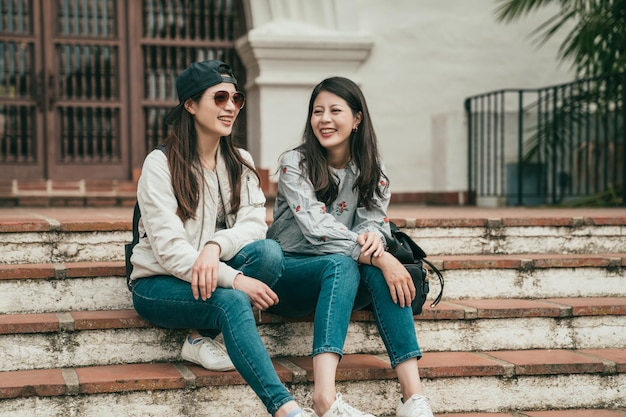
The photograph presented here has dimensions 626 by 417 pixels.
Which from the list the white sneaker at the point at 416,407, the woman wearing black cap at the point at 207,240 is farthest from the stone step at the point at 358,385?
the white sneaker at the point at 416,407

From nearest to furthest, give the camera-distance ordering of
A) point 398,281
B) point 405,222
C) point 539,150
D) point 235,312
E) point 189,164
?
point 235,312
point 398,281
point 189,164
point 405,222
point 539,150

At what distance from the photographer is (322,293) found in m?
3.30

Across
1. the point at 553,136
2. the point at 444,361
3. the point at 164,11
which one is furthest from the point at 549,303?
the point at 164,11

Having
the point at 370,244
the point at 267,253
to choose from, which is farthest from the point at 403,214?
the point at 267,253

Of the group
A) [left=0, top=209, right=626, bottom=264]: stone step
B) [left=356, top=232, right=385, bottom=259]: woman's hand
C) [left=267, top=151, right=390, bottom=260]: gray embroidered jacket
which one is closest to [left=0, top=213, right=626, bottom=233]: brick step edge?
[left=0, top=209, right=626, bottom=264]: stone step

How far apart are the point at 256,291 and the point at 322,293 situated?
0.25m

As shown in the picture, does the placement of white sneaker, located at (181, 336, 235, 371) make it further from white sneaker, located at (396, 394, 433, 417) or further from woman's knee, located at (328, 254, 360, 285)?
A: white sneaker, located at (396, 394, 433, 417)

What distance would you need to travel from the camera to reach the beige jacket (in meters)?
3.27

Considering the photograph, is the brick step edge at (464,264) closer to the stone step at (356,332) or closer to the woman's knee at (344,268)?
the stone step at (356,332)

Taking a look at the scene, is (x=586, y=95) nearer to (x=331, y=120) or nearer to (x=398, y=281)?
(x=331, y=120)

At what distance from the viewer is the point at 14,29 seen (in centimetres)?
728

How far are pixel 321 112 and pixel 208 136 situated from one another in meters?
0.48

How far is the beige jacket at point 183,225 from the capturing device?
10.7 feet

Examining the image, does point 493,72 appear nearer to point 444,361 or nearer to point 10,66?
point 10,66
